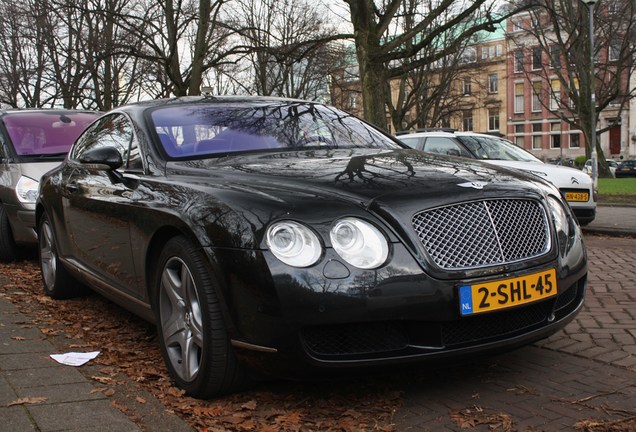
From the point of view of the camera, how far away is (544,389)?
10.5 ft

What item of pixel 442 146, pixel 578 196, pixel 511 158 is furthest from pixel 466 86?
pixel 578 196

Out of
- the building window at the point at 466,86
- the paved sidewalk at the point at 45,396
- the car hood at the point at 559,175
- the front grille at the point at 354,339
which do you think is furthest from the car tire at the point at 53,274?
the building window at the point at 466,86

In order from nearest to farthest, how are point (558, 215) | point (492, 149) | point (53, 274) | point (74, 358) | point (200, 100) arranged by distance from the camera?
point (558, 215) → point (74, 358) → point (200, 100) → point (53, 274) → point (492, 149)

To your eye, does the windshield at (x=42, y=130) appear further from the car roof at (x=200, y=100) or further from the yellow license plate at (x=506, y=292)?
the yellow license plate at (x=506, y=292)

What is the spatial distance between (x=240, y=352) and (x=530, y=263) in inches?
54.3

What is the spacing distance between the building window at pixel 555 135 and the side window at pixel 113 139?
71105 millimetres

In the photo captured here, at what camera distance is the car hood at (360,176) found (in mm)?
2957

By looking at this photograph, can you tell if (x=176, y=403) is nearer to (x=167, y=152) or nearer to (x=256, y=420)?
(x=256, y=420)

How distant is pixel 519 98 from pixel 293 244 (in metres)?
75.1

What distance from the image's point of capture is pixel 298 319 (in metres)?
2.65

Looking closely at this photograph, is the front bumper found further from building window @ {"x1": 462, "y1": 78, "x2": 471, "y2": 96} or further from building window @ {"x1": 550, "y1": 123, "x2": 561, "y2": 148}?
building window @ {"x1": 550, "y1": 123, "x2": 561, "y2": 148}

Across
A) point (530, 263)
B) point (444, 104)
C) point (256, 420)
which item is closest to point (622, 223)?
point (530, 263)

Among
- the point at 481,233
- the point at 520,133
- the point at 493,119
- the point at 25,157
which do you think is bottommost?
the point at 481,233

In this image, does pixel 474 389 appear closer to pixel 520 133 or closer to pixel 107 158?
pixel 107 158
